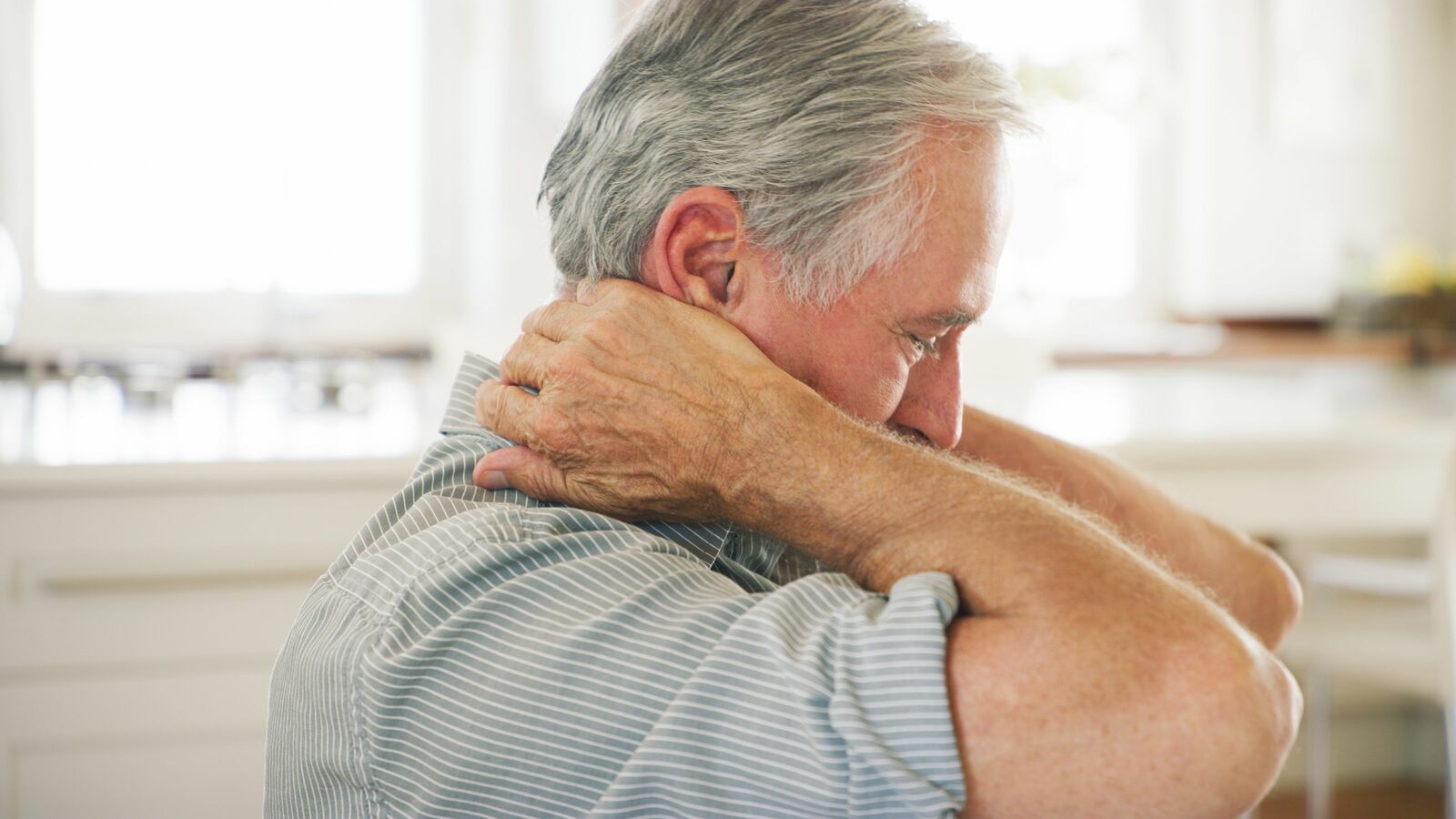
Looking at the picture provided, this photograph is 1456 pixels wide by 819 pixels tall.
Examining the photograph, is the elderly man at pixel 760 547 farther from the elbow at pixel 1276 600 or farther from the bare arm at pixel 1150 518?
the elbow at pixel 1276 600

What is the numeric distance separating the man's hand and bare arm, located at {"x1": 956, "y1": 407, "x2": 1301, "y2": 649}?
0.40 meters

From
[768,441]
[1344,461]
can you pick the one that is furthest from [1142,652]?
[1344,461]

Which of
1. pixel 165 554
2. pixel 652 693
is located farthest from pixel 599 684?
pixel 165 554

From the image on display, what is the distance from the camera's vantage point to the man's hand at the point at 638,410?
763mm

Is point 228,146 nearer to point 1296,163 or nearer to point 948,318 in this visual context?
point 948,318

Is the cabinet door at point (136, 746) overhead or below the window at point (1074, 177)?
below

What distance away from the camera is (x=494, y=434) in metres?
0.86

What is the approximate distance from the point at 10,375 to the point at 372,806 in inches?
93.8

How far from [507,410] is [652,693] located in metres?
0.22

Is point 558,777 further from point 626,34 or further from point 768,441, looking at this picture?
point 626,34

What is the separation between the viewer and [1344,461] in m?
2.13

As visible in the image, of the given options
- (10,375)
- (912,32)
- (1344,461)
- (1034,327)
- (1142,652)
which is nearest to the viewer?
(1142,652)

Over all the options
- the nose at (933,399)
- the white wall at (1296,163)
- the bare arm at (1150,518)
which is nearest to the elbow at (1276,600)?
the bare arm at (1150,518)

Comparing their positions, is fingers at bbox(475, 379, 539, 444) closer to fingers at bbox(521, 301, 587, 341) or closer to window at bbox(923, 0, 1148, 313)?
fingers at bbox(521, 301, 587, 341)
